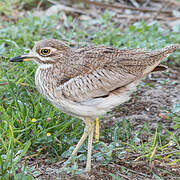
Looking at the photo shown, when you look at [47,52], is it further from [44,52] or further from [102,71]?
[102,71]

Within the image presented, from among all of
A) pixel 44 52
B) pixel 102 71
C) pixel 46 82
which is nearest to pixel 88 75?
pixel 102 71

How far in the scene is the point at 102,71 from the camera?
363 cm

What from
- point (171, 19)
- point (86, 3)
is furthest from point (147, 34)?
point (86, 3)

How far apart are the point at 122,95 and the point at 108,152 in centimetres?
60

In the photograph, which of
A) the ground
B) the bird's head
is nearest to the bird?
the bird's head

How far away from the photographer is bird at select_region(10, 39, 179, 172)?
3.52m

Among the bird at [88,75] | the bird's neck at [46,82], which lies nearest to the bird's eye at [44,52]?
the bird at [88,75]

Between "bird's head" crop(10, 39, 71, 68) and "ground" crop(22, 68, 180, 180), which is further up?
"bird's head" crop(10, 39, 71, 68)

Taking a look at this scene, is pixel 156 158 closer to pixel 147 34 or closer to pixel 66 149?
pixel 66 149

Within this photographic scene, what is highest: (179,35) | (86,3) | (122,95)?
(86,3)

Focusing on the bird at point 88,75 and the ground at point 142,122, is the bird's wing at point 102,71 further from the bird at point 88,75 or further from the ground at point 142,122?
the ground at point 142,122

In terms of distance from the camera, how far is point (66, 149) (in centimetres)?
379

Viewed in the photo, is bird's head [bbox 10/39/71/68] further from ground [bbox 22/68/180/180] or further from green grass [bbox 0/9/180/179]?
ground [bbox 22/68/180/180]

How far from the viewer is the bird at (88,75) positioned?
11.5 feet
